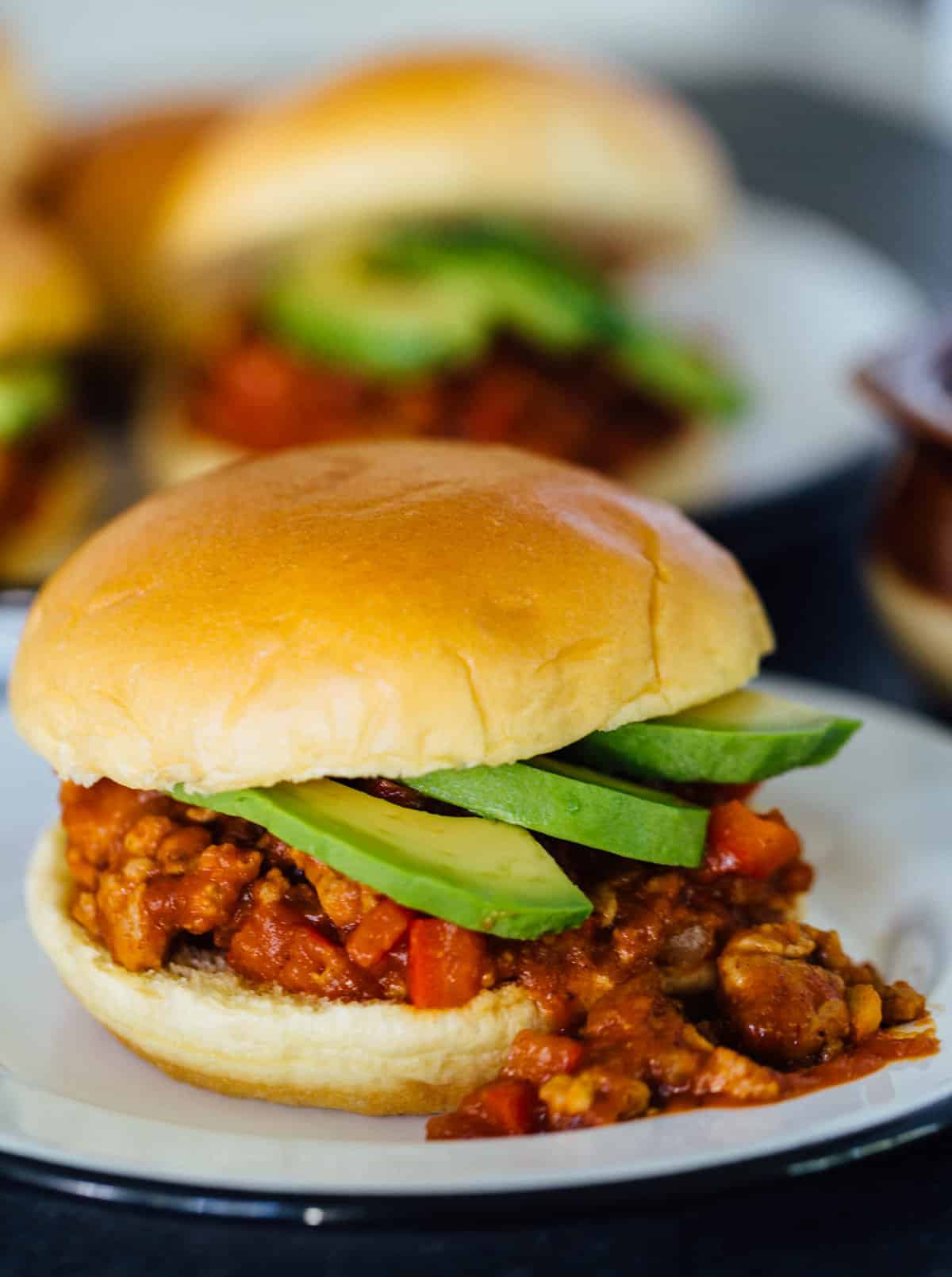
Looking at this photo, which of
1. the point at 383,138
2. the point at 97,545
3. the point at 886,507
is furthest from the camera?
the point at 383,138

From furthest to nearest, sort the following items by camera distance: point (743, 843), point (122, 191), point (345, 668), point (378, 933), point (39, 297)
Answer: point (122, 191) < point (39, 297) < point (743, 843) < point (378, 933) < point (345, 668)

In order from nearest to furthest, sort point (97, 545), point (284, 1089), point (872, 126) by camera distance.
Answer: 1. point (284, 1089)
2. point (97, 545)
3. point (872, 126)

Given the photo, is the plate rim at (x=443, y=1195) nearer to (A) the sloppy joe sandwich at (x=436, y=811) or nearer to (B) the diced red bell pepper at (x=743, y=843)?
(A) the sloppy joe sandwich at (x=436, y=811)

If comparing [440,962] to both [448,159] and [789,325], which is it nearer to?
[448,159]

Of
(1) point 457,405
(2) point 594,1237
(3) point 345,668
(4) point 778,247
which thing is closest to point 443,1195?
(2) point 594,1237

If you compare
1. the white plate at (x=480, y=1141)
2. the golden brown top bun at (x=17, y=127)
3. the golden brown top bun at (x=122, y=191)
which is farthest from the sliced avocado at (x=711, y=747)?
the golden brown top bun at (x=17, y=127)

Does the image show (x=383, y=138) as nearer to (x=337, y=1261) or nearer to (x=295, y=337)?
(x=295, y=337)

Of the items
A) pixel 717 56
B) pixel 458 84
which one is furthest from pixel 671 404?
pixel 717 56
